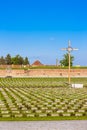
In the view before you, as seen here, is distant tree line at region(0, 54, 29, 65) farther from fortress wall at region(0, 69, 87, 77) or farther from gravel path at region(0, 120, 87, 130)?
gravel path at region(0, 120, 87, 130)

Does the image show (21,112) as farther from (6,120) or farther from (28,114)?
(6,120)

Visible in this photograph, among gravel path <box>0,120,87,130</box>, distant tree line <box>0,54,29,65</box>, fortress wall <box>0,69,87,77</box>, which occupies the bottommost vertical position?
gravel path <box>0,120,87,130</box>

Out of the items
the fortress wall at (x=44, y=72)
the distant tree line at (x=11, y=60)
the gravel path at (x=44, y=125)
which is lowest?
the gravel path at (x=44, y=125)

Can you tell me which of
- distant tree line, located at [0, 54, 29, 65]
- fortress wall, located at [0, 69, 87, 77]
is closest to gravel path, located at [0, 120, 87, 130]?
fortress wall, located at [0, 69, 87, 77]

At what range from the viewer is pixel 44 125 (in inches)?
399

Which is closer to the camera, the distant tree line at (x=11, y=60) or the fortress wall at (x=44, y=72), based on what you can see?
the fortress wall at (x=44, y=72)

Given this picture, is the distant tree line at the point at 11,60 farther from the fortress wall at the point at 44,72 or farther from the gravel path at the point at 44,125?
the gravel path at the point at 44,125

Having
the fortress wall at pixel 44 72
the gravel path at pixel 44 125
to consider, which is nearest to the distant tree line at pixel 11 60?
the fortress wall at pixel 44 72

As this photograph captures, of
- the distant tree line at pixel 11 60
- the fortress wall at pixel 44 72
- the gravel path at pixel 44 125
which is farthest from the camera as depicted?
the distant tree line at pixel 11 60

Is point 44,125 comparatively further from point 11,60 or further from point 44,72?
point 11,60

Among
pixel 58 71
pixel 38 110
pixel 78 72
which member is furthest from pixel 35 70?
pixel 38 110

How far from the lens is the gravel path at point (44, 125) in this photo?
9680mm

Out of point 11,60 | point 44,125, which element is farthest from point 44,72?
point 11,60

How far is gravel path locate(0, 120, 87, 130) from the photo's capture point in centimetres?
968
